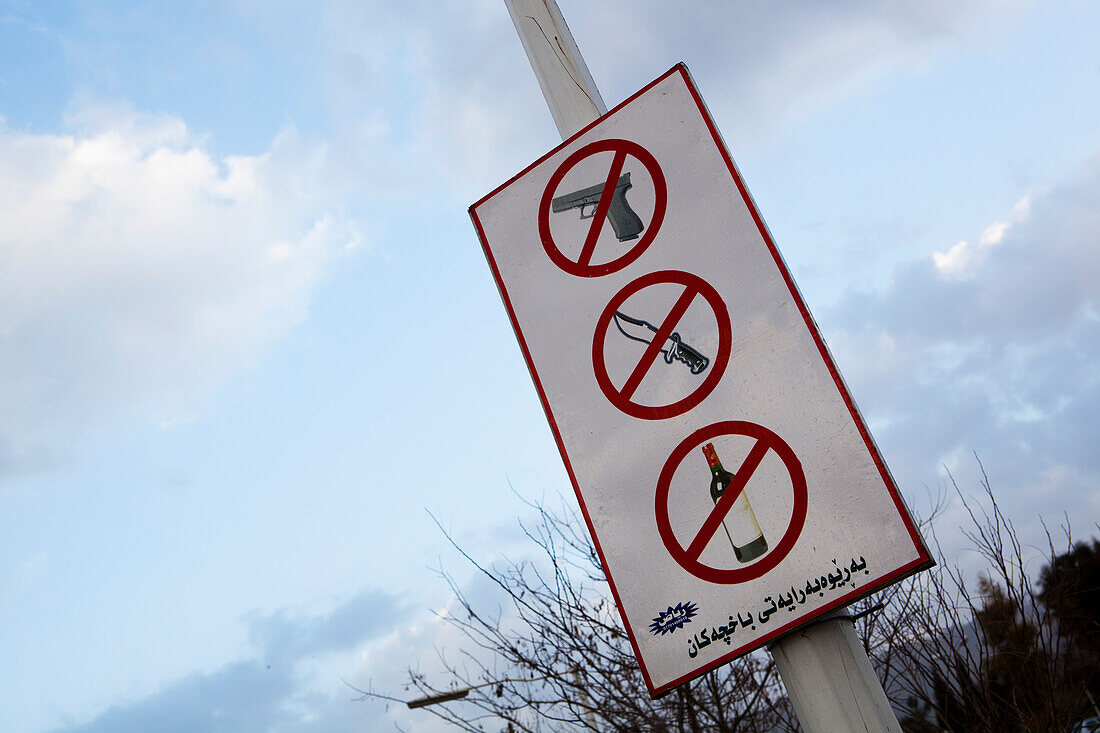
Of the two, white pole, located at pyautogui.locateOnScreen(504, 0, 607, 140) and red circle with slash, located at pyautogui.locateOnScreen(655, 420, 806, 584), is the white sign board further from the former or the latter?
white pole, located at pyautogui.locateOnScreen(504, 0, 607, 140)

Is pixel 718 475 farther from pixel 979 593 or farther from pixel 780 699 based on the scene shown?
pixel 780 699

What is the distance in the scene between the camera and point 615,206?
199 cm

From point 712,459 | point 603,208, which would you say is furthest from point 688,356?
point 603,208

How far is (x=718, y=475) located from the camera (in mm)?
1643

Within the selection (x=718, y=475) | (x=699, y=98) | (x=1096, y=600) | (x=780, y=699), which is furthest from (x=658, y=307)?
(x=1096, y=600)

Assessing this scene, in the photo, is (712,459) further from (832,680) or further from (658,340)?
(832,680)

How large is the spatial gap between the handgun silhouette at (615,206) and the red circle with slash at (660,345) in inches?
5.3

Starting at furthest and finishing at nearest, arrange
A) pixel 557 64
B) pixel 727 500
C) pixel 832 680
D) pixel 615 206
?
1. pixel 557 64
2. pixel 615 206
3. pixel 727 500
4. pixel 832 680

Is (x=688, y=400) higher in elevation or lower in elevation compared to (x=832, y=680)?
higher

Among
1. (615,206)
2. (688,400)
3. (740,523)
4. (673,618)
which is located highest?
(615,206)

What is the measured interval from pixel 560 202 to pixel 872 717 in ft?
4.16

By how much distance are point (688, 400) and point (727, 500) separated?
0.21m

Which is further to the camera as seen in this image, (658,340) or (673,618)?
(658,340)

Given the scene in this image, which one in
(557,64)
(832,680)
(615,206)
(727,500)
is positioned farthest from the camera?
(557,64)
